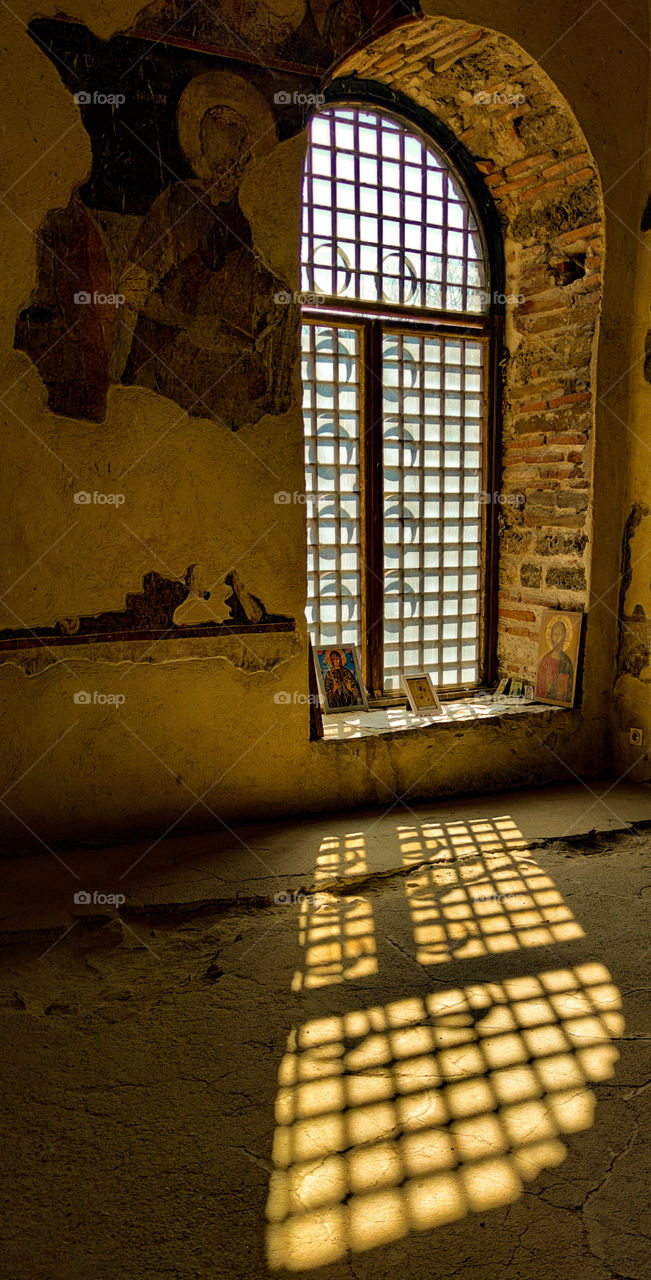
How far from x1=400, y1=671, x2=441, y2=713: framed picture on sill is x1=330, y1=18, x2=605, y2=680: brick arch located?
2.45 feet

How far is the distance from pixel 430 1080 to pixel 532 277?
4.36m

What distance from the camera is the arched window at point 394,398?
15.6 ft

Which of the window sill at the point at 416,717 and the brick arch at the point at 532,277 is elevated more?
the brick arch at the point at 532,277

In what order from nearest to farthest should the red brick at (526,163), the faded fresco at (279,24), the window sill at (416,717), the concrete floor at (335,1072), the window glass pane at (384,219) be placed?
the concrete floor at (335,1072), the faded fresco at (279,24), the window sill at (416,717), the window glass pane at (384,219), the red brick at (526,163)

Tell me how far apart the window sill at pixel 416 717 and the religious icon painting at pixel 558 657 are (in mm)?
87

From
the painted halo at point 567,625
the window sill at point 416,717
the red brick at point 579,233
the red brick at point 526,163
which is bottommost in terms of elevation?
the window sill at point 416,717

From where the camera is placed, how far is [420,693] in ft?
16.2

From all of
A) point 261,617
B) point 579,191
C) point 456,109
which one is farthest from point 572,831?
point 456,109

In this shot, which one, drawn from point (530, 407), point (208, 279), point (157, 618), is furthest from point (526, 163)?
point (157, 618)

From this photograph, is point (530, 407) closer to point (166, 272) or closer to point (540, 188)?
point (540, 188)

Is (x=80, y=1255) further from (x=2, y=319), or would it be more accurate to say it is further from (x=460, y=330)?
(x=460, y=330)

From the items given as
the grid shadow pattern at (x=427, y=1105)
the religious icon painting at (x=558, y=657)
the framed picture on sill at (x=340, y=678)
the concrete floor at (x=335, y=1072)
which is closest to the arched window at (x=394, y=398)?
the framed picture on sill at (x=340, y=678)

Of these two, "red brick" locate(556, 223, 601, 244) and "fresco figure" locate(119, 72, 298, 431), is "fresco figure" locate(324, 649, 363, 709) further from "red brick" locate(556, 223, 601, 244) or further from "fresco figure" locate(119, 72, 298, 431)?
"red brick" locate(556, 223, 601, 244)

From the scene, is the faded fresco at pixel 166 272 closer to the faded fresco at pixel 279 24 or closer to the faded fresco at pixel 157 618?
the faded fresco at pixel 279 24
